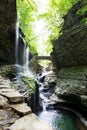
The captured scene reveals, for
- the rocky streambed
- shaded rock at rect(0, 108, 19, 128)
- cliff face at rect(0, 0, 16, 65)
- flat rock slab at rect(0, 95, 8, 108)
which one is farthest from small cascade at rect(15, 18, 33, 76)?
shaded rock at rect(0, 108, 19, 128)

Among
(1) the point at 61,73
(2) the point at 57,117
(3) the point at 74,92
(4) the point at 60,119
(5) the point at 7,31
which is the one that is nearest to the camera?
(4) the point at 60,119

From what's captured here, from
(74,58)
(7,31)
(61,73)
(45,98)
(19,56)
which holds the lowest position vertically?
(45,98)

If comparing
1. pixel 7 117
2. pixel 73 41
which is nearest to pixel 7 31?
pixel 73 41

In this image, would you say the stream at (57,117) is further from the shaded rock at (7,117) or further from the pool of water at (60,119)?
the shaded rock at (7,117)

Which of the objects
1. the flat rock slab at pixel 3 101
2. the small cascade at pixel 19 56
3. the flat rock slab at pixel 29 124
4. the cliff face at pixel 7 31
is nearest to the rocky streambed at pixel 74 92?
the small cascade at pixel 19 56

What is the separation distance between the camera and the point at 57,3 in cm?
1812

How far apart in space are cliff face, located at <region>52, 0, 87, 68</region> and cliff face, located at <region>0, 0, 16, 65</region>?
492 cm

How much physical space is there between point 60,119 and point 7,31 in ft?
21.6

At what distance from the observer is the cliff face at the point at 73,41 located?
12120 millimetres

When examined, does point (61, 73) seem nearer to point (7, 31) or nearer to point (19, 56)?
point (19, 56)

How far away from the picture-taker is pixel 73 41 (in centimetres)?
1302

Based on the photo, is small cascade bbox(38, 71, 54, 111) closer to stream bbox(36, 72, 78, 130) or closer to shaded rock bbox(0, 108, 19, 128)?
stream bbox(36, 72, 78, 130)

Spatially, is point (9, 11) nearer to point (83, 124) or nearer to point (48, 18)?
point (83, 124)

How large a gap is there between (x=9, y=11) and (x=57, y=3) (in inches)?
397
